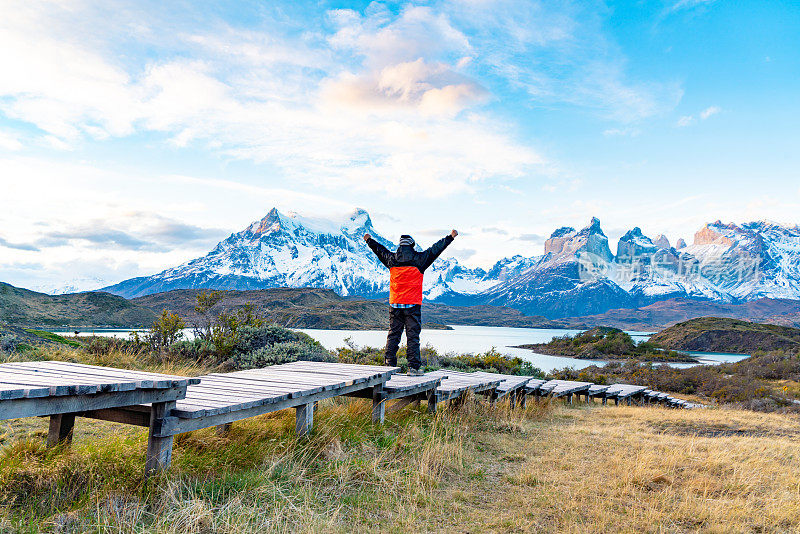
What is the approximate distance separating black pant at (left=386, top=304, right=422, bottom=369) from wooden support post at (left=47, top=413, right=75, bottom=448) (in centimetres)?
441

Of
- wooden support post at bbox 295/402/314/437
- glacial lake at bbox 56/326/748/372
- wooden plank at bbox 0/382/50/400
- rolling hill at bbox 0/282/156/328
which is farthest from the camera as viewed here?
rolling hill at bbox 0/282/156/328

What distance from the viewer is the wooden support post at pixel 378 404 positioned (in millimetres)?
6332

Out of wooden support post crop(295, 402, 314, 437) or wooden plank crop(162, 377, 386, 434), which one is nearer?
wooden plank crop(162, 377, 386, 434)

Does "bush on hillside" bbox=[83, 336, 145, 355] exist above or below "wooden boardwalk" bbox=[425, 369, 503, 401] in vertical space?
above

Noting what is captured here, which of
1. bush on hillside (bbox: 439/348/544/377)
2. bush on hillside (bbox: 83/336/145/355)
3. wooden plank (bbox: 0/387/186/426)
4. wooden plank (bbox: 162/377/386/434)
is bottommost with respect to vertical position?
bush on hillside (bbox: 439/348/544/377)

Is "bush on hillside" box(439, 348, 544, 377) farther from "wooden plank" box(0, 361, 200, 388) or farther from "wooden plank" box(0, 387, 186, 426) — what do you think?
"wooden plank" box(0, 387, 186, 426)

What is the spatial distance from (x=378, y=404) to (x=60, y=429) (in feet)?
11.1

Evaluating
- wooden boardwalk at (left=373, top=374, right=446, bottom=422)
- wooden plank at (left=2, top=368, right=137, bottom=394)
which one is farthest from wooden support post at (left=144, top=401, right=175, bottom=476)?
wooden boardwalk at (left=373, top=374, right=446, bottom=422)

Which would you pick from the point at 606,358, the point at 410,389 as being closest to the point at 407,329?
the point at 410,389

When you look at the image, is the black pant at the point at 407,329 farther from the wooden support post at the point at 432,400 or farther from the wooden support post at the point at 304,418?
the wooden support post at the point at 304,418

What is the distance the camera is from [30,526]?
2885 millimetres

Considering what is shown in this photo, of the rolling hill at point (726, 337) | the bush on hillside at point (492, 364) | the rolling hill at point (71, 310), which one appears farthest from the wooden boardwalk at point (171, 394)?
the rolling hill at point (726, 337)

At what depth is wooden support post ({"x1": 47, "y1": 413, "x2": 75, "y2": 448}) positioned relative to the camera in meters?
4.70

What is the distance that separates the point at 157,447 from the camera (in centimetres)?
377
